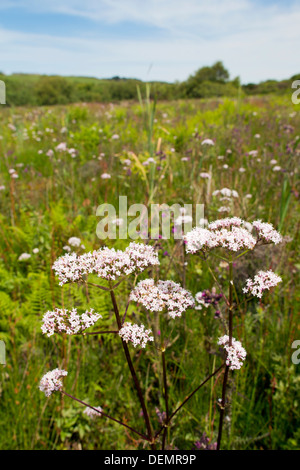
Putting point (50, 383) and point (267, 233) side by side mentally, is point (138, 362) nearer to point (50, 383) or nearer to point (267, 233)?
point (50, 383)

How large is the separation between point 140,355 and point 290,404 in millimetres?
1016

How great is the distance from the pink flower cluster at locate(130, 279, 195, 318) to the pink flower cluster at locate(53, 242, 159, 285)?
7 centimetres

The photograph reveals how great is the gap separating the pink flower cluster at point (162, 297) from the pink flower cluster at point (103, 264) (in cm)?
7

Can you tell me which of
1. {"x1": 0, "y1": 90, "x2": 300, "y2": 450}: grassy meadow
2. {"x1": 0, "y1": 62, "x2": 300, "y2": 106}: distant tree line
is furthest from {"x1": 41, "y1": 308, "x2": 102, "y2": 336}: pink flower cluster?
{"x1": 0, "y1": 62, "x2": 300, "y2": 106}: distant tree line

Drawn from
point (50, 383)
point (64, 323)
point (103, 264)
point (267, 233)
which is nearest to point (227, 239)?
point (267, 233)

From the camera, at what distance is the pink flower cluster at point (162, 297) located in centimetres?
105

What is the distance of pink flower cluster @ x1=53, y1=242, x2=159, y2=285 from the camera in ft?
3.45

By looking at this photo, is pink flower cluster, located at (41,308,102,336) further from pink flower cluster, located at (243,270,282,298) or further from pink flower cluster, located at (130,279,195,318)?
pink flower cluster, located at (243,270,282,298)

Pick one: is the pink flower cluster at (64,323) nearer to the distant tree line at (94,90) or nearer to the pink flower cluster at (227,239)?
the pink flower cluster at (227,239)

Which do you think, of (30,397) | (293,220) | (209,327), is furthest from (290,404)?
(293,220)

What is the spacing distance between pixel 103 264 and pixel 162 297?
227 millimetres

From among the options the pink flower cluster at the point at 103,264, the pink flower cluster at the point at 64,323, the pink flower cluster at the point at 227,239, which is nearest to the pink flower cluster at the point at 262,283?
the pink flower cluster at the point at 227,239
